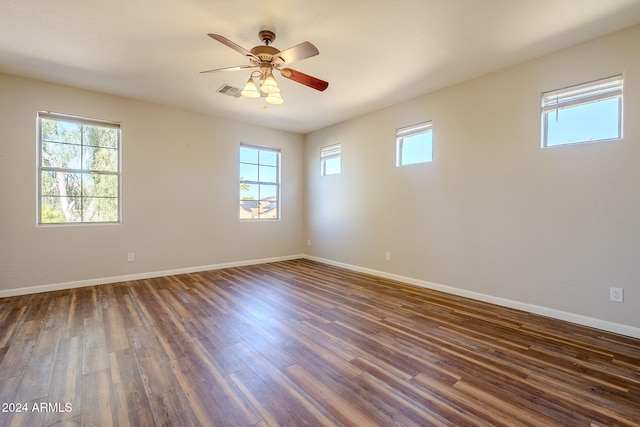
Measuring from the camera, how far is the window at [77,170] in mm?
3709

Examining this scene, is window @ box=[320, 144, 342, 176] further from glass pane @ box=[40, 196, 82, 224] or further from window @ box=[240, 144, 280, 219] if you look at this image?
glass pane @ box=[40, 196, 82, 224]

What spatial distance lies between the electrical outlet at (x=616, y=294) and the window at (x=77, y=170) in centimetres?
594

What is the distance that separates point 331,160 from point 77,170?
4.03 meters

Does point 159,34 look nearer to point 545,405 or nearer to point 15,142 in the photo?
point 15,142

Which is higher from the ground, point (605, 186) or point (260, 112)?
point (260, 112)

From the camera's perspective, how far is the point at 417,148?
416 centimetres

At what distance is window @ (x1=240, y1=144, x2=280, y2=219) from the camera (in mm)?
5406

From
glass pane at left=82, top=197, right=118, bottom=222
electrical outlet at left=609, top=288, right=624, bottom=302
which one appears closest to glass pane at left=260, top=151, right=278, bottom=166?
glass pane at left=82, top=197, right=118, bottom=222

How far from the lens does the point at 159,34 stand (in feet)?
8.50

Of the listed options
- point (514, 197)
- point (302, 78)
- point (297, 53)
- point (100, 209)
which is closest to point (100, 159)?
point (100, 209)

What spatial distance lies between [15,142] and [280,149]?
151 inches

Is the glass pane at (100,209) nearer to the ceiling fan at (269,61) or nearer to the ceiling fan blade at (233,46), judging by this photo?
the ceiling fan at (269,61)

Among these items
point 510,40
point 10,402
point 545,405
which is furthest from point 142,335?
point 510,40

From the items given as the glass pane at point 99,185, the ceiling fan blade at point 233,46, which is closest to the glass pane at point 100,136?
the glass pane at point 99,185
